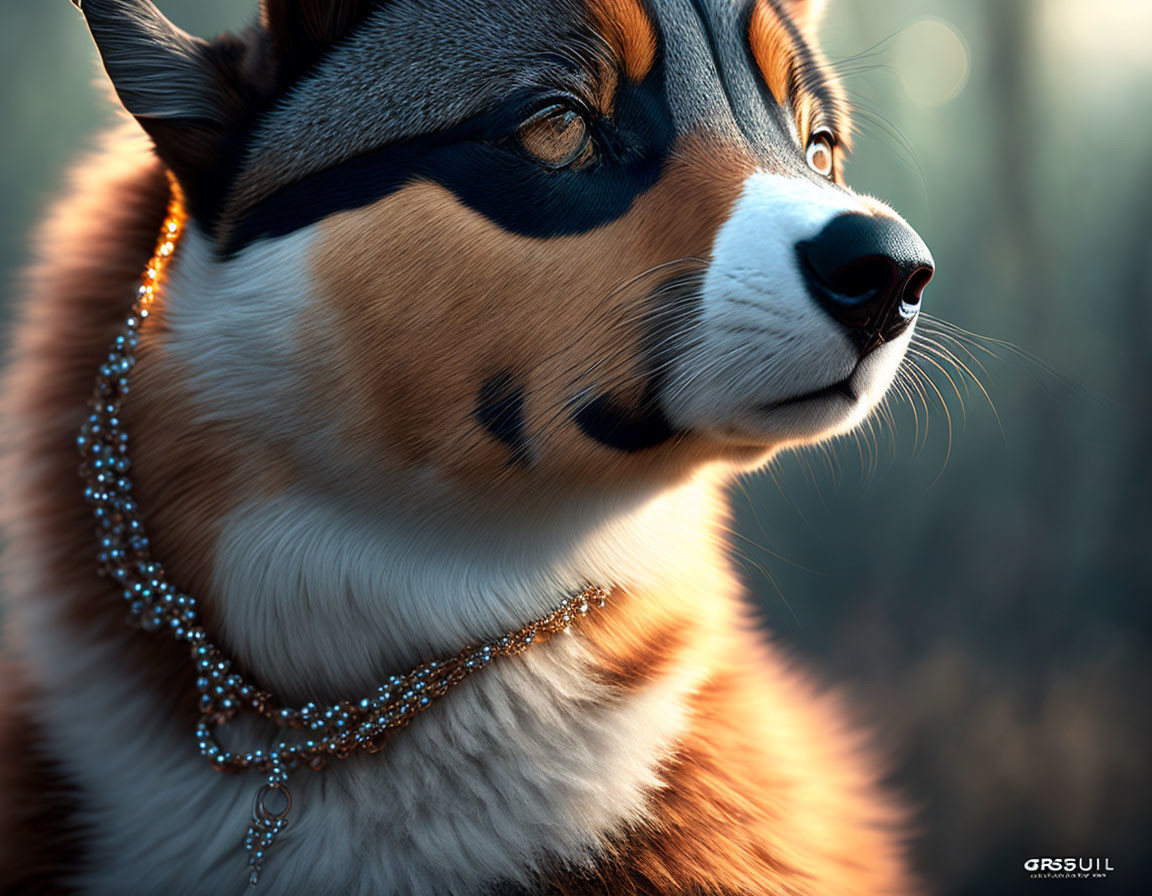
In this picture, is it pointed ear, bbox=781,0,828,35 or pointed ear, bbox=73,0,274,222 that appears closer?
pointed ear, bbox=73,0,274,222

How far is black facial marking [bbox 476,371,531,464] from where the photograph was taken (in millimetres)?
817

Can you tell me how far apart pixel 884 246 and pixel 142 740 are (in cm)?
87

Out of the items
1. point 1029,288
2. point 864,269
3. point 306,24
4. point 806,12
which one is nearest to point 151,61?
point 306,24

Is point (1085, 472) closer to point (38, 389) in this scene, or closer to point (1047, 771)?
point (1047, 771)

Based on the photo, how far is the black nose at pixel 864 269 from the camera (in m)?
0.70

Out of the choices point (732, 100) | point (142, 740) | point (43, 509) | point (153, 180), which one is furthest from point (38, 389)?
point (732, 100)

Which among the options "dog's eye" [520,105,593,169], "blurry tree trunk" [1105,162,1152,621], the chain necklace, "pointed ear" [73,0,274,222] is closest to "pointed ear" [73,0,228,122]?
"pointed ear" [73,0,274,222]

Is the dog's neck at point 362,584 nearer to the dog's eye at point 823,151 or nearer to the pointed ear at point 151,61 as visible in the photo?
the pointed ear at point 151,61

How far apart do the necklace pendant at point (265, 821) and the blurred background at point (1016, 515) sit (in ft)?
3.71

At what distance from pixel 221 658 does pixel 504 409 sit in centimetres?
39

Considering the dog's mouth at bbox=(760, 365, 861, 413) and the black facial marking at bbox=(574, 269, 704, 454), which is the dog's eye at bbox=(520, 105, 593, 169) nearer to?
the black facial marking at bbox=(574, 269, 704, 454)

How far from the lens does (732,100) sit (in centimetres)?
88

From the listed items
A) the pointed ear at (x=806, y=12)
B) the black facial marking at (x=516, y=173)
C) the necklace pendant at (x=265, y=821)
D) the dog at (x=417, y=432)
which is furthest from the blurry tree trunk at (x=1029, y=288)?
the necklace pendant at (x=265, y=821)

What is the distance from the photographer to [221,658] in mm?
890
